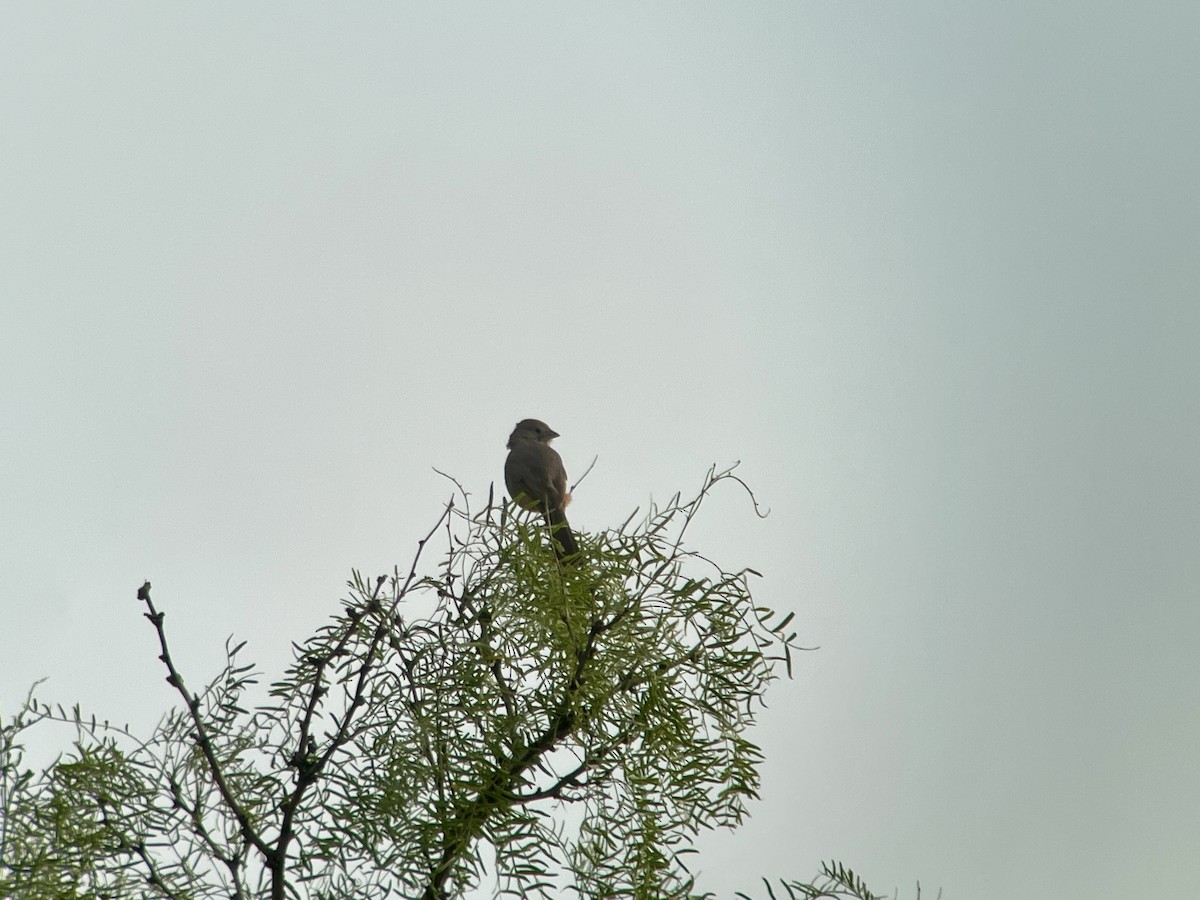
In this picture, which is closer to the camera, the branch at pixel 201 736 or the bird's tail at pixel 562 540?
the branch at pixel 201 736

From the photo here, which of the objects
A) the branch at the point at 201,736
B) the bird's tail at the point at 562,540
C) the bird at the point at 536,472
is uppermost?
the bird at the point at 536,472

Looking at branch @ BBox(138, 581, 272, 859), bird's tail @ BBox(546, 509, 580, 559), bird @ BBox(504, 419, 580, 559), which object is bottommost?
branch @ BBox(138, 581, 272, 859)

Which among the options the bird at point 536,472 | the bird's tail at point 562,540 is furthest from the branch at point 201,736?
the bird at point 536,472

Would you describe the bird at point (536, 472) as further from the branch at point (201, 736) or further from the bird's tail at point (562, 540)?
the branch at point (201, 736)

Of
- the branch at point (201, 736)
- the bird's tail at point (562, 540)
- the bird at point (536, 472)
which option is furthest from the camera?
the bird at point (536, 472)

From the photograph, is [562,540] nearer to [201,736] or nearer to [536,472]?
[201,736]

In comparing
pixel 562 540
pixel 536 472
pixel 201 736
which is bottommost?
pixel 201 736

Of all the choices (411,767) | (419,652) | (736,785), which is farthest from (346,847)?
(736,785)

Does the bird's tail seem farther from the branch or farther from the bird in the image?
the bird

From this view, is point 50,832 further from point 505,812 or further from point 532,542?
point 532,542

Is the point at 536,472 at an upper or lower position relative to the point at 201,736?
upper

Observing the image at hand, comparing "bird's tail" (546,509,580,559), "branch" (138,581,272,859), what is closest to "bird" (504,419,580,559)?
"bird's tail" (546,509,580,559)

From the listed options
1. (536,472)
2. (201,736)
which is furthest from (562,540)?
(536,472)

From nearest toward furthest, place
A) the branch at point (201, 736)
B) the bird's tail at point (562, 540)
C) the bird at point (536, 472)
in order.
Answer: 1. the branch at point (201, 736)
2. the bird's tail at point (562, 540)
3. the bird at point (536, 472)
